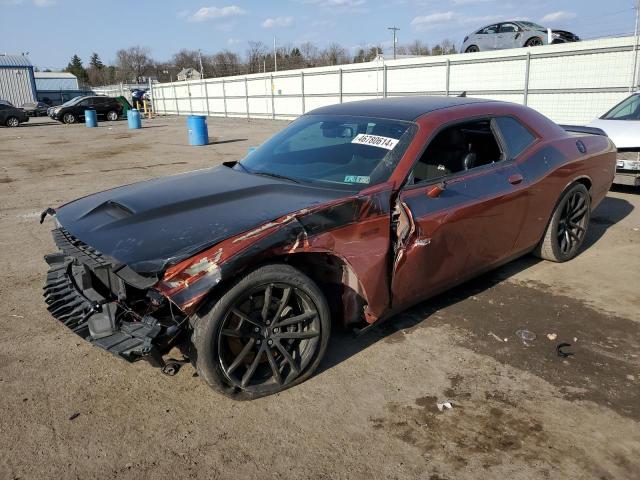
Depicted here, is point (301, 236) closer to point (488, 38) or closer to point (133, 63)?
point (488, 38)

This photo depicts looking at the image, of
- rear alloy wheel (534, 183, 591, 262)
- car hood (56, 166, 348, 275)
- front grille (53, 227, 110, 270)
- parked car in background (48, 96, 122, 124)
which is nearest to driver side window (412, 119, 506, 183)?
car hood (56, 166, 348, 275)

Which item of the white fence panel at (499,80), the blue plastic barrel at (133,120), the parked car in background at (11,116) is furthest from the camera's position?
the parked car in background at (11,116)

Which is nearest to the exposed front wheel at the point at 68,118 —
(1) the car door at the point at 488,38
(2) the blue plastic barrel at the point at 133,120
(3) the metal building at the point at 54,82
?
(2) the blue plastic barrel at the point at 133,120

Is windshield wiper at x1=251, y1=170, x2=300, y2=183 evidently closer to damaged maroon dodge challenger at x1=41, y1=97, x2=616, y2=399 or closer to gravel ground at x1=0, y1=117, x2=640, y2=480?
damaged maroon dodge challenger at x1=41, y1=97, x2=616, y2=399

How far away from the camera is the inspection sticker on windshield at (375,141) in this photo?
3.51m

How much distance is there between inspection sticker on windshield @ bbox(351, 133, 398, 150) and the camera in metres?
3.51

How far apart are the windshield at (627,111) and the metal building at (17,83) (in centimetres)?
4988

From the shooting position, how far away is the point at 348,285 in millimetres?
3117

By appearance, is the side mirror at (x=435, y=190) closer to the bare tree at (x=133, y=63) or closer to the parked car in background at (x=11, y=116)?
the parked car in background at (x=11, y=116)

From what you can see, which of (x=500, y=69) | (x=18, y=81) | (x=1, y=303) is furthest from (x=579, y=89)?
(x=18, y=81)

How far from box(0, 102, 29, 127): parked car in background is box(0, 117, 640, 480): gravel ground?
31280 mm

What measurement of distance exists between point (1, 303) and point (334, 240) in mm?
3131

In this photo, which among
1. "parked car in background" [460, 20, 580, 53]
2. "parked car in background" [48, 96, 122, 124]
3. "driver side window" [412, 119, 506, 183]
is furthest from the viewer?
"parked car in background" [48, 96, 122, 124]

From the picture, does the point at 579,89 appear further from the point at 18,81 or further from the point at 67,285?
the point at 18,81
